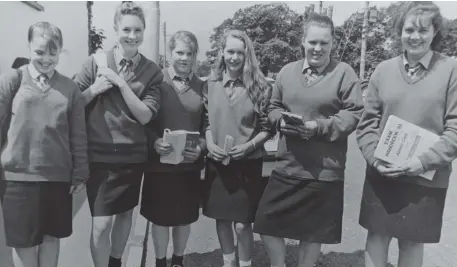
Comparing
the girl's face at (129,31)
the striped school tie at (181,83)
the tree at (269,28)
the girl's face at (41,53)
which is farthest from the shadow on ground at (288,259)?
the tree at (269,28)

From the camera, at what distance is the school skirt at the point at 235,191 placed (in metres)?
2.79

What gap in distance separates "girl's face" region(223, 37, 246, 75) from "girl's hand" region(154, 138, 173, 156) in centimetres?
68

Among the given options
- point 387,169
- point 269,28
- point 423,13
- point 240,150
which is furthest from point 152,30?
point 269,28

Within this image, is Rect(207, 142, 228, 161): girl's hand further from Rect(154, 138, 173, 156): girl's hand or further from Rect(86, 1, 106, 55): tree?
Rect(86, 1, 106, 55): tree

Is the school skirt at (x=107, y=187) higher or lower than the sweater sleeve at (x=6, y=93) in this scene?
lower

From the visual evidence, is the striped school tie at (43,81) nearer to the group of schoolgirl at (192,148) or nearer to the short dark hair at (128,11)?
the group of schoolgirl at (192,148)

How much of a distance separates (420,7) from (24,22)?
8.19 feet

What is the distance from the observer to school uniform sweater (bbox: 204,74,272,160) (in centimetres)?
277

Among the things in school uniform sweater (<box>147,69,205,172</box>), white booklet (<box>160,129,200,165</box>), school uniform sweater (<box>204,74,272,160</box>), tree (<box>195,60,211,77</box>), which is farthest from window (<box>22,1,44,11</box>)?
school uniform sweater (<box>204,74,272,160</box>)

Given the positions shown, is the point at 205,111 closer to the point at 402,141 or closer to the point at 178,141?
the point at 178,141

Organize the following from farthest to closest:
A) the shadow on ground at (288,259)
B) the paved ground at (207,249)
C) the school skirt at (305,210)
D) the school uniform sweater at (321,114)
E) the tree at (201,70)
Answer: the shadow on ground at (288,259) → the paved ground at (207,249) → the tree at (201,70) → the school skirt at (305,210) → the school uniform sweater at (321,114)

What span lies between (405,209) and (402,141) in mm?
415

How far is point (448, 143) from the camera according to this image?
2.24 metres

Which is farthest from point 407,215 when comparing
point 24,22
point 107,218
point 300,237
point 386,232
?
point 24,22
